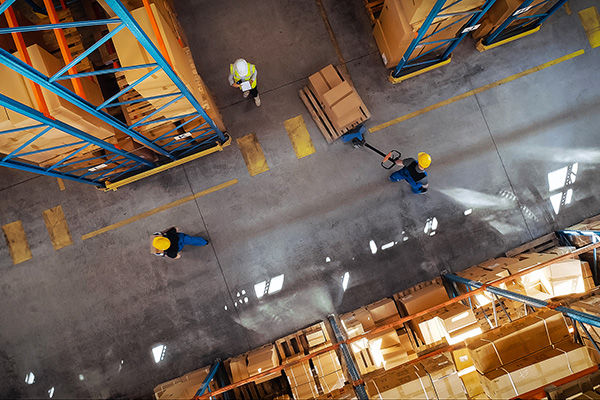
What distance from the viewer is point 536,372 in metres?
5.55

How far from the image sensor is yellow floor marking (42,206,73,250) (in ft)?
28.8

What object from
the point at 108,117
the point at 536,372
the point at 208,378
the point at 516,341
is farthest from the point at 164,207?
the point at 536,372

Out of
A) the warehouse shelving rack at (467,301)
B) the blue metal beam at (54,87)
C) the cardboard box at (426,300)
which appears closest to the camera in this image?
the blue metal beam at (54,87)

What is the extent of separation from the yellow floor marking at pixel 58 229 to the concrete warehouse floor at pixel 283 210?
0.53 ft

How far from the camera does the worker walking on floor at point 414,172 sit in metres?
7.60

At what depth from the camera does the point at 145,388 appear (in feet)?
28.5

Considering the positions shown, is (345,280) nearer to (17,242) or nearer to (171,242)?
(171,242)

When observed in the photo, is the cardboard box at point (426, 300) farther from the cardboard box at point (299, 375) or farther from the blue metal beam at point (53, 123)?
the blue metal beam at point (53, 123)

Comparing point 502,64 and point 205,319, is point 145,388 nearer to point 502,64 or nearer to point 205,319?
point 205,319

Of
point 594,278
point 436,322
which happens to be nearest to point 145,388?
point 436,322

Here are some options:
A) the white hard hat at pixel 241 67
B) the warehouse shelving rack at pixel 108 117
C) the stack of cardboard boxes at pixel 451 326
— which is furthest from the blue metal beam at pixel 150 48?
the stack of cardboard boxes at pixel 451 326

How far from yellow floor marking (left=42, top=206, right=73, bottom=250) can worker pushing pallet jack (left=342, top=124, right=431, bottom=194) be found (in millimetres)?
6700

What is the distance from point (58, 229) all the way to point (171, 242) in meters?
2.98

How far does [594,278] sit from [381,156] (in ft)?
17.0
